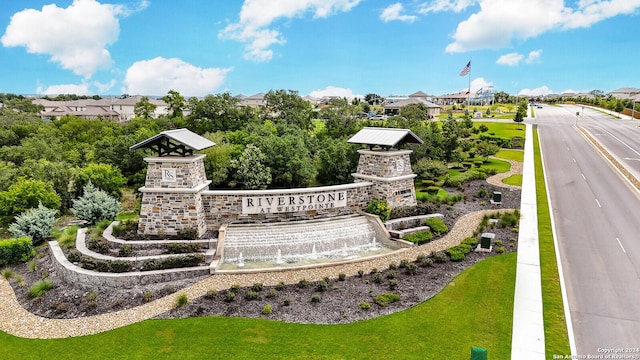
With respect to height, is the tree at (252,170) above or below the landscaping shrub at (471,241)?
above

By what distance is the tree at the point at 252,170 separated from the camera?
3619 centimetres

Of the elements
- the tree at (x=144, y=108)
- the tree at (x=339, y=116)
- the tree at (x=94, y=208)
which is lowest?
the tree at (x=94, y=208)

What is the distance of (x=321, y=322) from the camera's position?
48.1 feet

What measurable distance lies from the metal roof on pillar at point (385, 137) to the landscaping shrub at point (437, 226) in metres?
4.97

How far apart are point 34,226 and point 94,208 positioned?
3176 millimetres

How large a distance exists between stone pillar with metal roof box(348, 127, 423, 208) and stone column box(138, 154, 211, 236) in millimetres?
10422

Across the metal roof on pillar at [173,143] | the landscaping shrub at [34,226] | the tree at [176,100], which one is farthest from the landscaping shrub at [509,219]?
the tree at [176,100]

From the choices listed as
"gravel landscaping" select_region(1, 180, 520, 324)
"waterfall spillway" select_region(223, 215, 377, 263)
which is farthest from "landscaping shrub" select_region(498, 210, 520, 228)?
"waterfall spillway" select_region(223, 215, 377, 263)

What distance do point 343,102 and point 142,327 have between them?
51176 mm

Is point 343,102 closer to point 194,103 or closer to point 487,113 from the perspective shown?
point 194,103

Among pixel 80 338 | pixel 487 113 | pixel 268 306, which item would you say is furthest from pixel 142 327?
pixel 487 113

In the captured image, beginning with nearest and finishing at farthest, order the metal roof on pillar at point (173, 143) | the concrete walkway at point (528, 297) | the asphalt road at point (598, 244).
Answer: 1. the concrete walkway at point (528, 297)
2. the asphalt road at point (598, 244)
3. the metal roof on pillar at point (173, 143)

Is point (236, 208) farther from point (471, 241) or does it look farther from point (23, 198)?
point (23, 198)

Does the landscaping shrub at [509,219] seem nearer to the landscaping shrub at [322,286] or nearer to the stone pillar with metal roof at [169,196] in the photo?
the landscaping shrub at [322,286]
